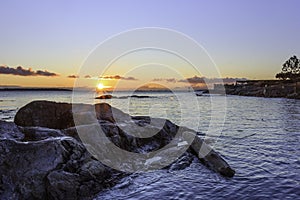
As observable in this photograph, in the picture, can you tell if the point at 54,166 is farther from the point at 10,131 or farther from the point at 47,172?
the point at 10,131

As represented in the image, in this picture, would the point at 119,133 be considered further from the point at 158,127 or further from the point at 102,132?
the point at 158,127

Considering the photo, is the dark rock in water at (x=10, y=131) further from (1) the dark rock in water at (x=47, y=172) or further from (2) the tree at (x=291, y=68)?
(2) the tree at (x=291, y=68)

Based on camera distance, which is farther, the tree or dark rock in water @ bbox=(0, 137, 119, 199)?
the tree

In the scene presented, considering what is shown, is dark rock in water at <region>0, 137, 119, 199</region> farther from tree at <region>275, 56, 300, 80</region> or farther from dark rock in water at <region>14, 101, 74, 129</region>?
tree at <region>275, 56, 300, 80</region>

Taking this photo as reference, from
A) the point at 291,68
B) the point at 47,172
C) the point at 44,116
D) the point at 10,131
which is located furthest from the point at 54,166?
the point at 291,68

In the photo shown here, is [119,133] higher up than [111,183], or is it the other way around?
[119,133]

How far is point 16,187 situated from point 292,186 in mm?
9820

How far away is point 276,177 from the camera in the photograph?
11.2 m

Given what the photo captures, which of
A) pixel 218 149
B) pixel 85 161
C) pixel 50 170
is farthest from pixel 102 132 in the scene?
pixel 218 149

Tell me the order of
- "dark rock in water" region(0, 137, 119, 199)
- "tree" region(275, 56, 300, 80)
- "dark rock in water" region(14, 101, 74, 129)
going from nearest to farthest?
"dark rock in water" region(0, 137, 119, 199), "dark rock in water" region(14, 101, 74, 129), "tree" region(275, 56, 300, 80)

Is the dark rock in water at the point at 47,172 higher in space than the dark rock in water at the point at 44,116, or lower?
lower

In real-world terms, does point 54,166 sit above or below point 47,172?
above

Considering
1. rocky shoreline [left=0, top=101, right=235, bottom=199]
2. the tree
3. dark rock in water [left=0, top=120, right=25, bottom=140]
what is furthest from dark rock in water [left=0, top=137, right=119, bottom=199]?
the tree

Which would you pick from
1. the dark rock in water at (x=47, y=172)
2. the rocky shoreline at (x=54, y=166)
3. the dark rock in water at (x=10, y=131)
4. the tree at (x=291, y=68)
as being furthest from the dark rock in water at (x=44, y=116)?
the tree at (x=291, y=68)
